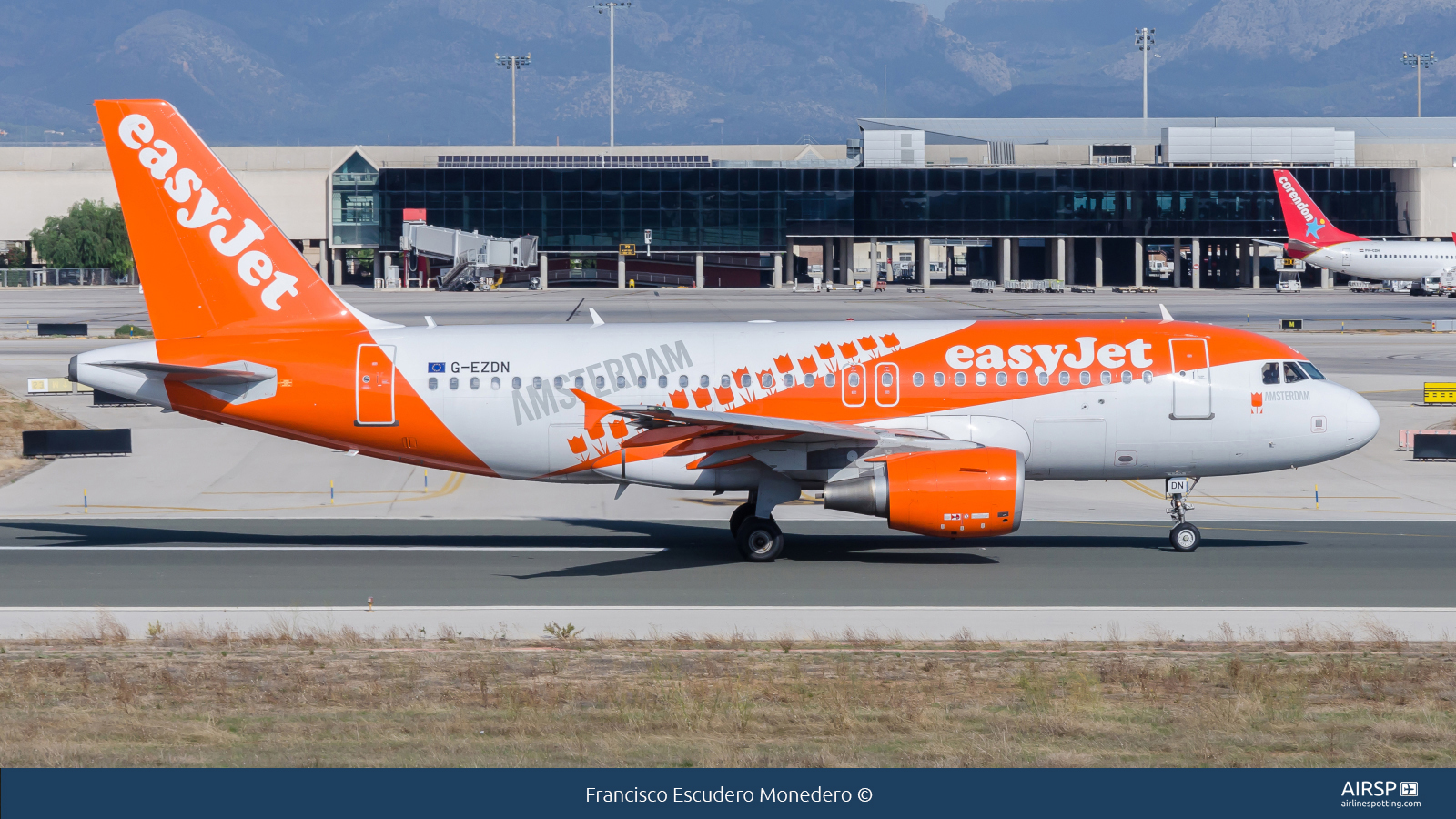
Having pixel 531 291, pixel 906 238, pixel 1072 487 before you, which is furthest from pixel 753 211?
pixel 1072 487

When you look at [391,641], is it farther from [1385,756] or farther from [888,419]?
[1385,756]

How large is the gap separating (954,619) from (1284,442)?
9255 millimetres

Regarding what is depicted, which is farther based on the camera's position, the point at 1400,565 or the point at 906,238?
the point at 906,238

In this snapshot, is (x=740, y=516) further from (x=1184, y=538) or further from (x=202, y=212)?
(x=202, y=212)

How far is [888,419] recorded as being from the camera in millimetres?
26672

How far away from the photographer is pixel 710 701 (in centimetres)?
1597

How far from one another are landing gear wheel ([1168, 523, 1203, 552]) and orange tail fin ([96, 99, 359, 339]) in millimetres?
17117

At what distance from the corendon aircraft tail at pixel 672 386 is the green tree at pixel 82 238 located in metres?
142

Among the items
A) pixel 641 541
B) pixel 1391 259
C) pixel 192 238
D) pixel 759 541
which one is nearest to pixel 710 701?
pixel 759 541

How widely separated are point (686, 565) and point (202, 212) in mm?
11748

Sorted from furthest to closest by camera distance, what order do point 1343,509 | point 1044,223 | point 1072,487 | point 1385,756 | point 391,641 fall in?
point 1044,223
point 1072,487
point 1343,509
point 391,641
point 1385,756

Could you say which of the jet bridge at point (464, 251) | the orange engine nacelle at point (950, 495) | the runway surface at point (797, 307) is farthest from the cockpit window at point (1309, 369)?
the jet bridge at point (464, 251)

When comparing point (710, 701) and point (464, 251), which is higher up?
point (464, 251)

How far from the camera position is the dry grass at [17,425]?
38.6 metres
